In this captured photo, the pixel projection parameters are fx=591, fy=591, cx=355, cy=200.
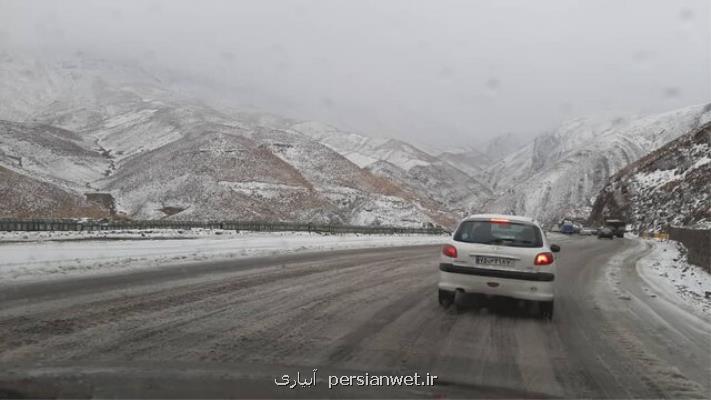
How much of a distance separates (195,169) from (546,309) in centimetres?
8416

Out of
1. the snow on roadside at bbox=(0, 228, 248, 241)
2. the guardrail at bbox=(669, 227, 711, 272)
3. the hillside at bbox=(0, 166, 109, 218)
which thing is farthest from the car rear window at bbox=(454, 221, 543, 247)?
the hillside at bbox=(0, 166, 109, 218)

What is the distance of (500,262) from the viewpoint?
28.6 ft

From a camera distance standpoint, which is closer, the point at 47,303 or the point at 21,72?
the point at 47,303

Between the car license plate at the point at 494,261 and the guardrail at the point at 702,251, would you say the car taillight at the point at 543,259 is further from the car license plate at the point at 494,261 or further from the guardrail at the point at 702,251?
the guardrail at the point at 702,251

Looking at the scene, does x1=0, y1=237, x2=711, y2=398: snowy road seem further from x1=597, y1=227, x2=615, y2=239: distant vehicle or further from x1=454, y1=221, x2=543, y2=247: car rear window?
x1=597, y1=227, x2=615, y2=239: distant vehicle

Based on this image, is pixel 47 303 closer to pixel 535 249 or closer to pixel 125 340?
pixel 125 340

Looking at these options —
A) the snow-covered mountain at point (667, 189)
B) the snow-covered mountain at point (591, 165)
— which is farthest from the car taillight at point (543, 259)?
the snow-covered mountain at point (591, 165)

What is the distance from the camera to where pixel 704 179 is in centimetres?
6744

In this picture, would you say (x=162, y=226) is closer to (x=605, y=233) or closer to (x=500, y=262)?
(x=500, y=262)

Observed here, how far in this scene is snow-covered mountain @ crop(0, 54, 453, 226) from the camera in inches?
3091

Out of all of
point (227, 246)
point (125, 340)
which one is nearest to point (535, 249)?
point (125, 340)

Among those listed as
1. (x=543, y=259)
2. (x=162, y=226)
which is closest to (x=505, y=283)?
(x=543, y=259)

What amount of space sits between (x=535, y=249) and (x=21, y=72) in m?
178

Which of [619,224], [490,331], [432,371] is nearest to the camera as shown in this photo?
[432,371]
